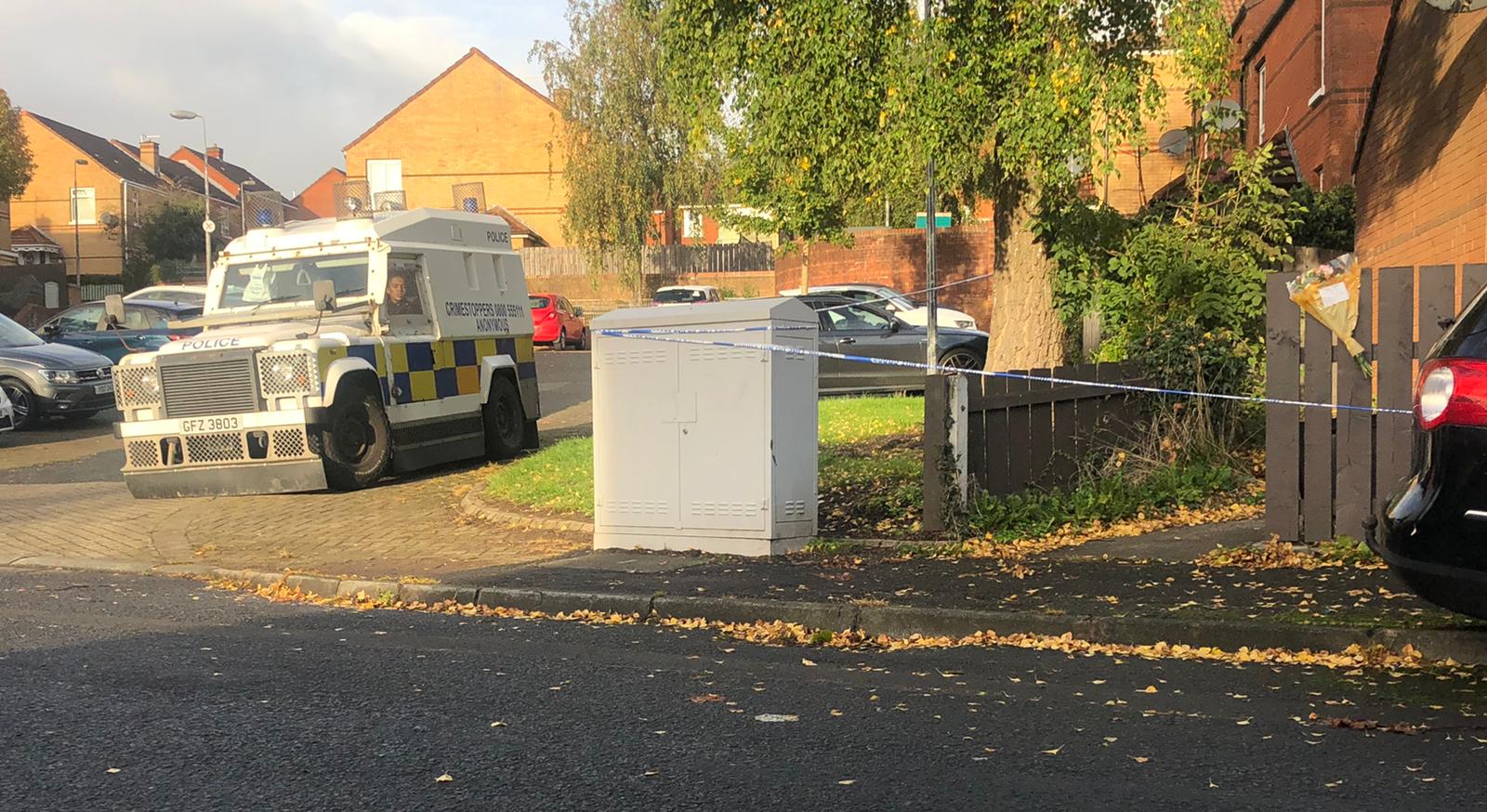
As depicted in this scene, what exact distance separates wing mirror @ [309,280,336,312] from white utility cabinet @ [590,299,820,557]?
4.22 m

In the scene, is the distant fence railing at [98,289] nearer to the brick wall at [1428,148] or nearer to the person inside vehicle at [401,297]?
the person inside vehicle at [401,297]

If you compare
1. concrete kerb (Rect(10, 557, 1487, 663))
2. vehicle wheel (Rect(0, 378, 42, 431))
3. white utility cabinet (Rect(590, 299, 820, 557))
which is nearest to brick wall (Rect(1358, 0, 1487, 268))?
white utility cabinet (Rect(590, 299, 820, 557))

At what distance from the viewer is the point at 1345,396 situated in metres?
7.28

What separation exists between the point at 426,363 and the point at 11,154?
134 feet

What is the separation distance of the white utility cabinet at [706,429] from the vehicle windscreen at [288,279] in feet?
16.5

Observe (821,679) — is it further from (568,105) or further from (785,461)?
(568,105)

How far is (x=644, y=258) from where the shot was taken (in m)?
45.1

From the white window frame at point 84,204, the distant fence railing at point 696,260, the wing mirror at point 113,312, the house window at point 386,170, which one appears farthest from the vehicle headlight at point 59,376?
the white window frame at point 84,204

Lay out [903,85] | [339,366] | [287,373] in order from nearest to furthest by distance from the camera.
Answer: [903,85]
[287,373]
[339,366]

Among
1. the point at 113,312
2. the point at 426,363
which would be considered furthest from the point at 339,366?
the point at 113,312

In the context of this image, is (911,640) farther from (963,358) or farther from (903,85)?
(963,358)

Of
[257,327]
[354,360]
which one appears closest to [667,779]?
[354,360]

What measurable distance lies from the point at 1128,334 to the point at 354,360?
6893 millimetres

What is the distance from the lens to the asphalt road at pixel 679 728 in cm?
396
